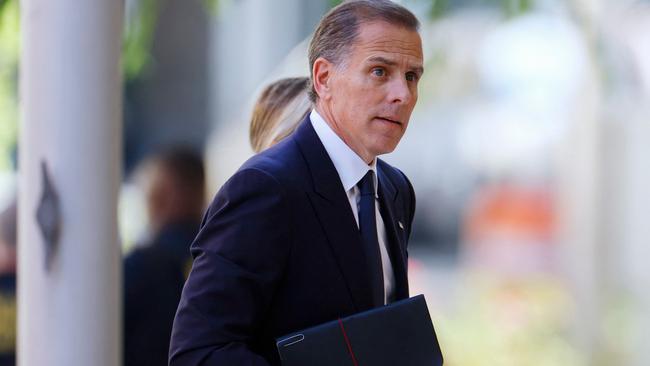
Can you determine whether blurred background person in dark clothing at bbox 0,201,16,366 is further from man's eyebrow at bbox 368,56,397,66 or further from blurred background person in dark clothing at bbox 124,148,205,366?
man's eyebrow at bbox 368,56,397,66

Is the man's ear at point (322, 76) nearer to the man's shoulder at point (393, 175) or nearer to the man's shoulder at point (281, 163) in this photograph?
the man's shoulder at point (281, 163)

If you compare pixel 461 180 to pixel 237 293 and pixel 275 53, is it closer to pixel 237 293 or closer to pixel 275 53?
pixel 275 53

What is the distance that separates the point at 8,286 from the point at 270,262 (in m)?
2.82

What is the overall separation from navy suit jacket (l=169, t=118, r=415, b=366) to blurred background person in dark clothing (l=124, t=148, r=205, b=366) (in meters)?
1.93

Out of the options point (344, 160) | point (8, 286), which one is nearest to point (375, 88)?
point (344, 160)

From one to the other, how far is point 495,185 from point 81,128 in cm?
709

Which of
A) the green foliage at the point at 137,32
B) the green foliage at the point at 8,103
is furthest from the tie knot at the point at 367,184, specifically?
the green foliage at the point at 8,103

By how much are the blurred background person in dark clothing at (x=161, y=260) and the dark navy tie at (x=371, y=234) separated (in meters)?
1.87

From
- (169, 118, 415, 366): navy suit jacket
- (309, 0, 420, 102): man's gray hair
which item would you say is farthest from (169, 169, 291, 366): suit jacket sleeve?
(309, 0, 420, 102): man's gray hair

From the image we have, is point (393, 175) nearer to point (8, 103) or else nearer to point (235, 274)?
point (235, 274)

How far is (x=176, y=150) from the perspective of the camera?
4402 mm

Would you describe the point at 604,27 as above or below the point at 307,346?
above

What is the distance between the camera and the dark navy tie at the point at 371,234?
75.9 inches

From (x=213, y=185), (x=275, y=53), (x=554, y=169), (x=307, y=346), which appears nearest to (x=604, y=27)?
(x=554, y=169)
